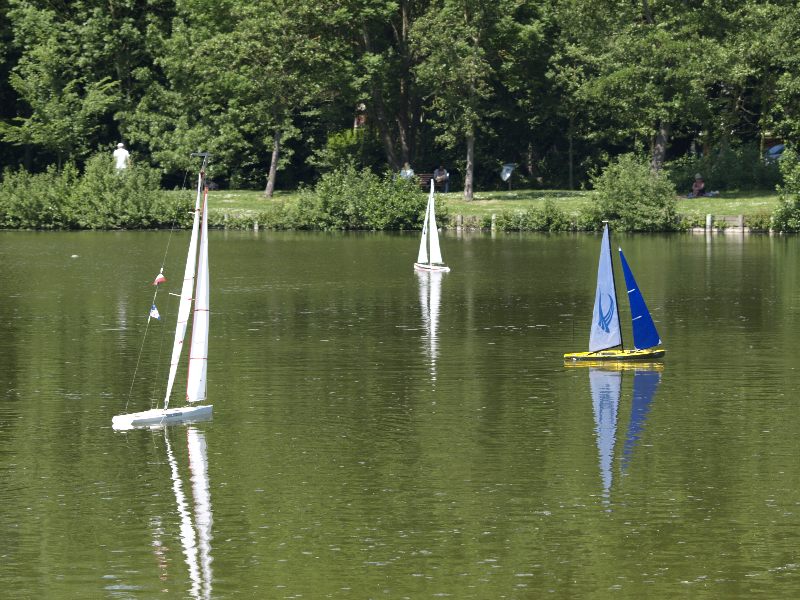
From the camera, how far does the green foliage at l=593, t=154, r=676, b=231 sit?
366 ft

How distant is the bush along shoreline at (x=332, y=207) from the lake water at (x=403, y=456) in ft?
136

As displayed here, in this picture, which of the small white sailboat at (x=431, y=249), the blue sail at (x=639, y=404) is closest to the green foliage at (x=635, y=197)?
the small white sailboat at (x=431, y=249)

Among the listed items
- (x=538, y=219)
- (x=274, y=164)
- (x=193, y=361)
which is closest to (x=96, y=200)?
(x=274, y=164)

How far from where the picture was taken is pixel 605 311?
2064 inches

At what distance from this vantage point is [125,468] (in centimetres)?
3675

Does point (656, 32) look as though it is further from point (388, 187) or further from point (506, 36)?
point (388, 187)

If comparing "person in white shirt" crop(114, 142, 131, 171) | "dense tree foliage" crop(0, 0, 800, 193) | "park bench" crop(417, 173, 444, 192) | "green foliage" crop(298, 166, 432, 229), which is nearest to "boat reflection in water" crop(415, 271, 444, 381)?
"dense tree foliage" crop(0, 0, 800, 193)

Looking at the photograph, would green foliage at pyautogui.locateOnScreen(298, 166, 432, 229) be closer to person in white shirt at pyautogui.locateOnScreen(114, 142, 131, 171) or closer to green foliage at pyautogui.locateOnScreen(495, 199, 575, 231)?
green foliage at pyautogui.locateOnScreen(495, 199, 575, 231)

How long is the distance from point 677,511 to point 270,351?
24.7 m

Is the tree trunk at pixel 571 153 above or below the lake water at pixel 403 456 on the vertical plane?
above

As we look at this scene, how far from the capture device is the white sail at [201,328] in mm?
39000

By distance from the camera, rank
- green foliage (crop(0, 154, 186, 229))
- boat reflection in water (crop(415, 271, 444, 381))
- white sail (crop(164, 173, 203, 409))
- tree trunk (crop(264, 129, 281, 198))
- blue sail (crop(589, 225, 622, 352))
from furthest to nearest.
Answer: tree trunk (crop(264, 129, 281, 198)) < green foliage (crop(0, 154, 186, 229)) < boat reflection in water (crop(415, 271, 444, 381)) < blue sail (crop(589, 225, 622, 352)) < white sail (crop(164, 173, 203, 409))

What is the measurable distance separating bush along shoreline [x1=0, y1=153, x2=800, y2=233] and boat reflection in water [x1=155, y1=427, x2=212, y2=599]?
76.0 metres

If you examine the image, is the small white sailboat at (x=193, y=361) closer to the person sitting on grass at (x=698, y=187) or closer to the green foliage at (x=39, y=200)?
the person sitting on grass at (x=698, y=187)
